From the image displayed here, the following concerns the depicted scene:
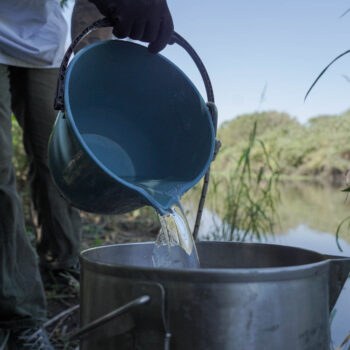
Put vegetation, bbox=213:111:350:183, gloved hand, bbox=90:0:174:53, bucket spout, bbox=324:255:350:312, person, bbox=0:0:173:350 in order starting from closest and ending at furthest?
bucket spout, bbox=324:255:350:312 → gloved hand, bbox=90:0:174:53 → person, bbox=0:0:173:350 → vegetation, bbox=213:111:350:183

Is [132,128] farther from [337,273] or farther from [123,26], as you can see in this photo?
[337,273]

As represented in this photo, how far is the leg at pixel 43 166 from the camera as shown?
5.76 ft

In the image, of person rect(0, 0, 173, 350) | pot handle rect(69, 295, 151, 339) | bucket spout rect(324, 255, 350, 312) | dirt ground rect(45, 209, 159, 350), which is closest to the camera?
pot handle rect(69, 295, 151, 339)

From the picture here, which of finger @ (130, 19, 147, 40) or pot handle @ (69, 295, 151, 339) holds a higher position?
finger @ (130, 19, 147, 40)

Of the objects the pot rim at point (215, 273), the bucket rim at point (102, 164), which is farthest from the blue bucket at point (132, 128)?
the pot rim at point (215, 273)

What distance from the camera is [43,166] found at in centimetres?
194

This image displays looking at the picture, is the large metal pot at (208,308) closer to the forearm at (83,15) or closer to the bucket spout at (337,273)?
the bucket spout at (337,273)

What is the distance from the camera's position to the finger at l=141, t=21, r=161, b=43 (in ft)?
3.66

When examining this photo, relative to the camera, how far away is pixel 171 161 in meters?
1.32

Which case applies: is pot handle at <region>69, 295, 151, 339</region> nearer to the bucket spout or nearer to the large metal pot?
the large metal pot

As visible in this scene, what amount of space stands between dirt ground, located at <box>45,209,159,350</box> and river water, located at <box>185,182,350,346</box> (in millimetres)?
423

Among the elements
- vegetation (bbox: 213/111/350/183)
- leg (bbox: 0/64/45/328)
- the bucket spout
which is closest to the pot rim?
the bucket spout

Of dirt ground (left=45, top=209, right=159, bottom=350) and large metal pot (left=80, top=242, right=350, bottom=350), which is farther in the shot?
dirt ground (left=45, top=209, right=159, bottom=350)

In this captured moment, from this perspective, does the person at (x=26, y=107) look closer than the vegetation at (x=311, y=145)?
Yes
